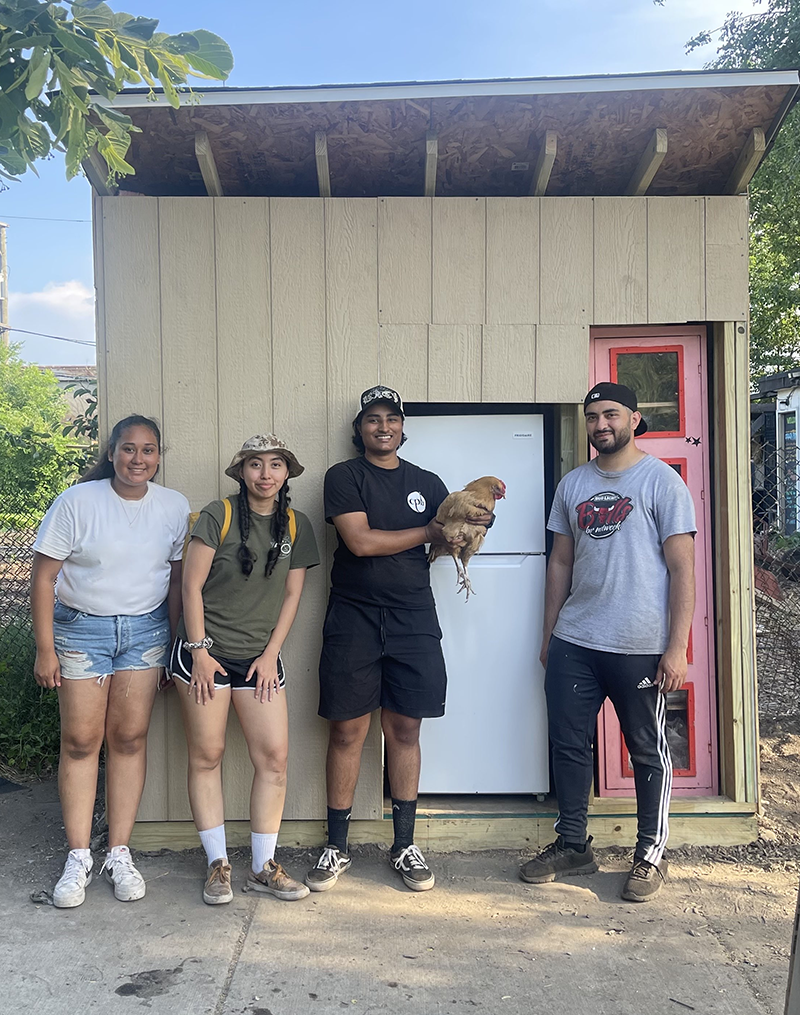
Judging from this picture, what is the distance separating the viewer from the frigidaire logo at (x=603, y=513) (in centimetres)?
336

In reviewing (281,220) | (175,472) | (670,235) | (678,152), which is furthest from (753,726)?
(281,220)

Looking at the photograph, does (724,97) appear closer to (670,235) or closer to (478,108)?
(670,235)

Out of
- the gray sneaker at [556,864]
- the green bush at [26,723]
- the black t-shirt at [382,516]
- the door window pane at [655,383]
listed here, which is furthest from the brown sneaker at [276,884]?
the door window pane at [655,383]

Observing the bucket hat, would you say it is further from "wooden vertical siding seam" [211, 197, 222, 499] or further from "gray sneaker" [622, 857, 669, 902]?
"gray sneaker" [622, 857, 669, 902]

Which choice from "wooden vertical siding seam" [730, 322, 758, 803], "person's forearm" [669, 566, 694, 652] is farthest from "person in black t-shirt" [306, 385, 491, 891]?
"wooden vertical siding seam" [730, 322, 758, 803]

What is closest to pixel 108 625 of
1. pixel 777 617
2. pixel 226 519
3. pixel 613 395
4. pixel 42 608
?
pixel 42 608

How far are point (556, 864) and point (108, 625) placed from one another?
2185 millimetres

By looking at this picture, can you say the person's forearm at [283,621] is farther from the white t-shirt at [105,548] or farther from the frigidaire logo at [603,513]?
the frigidaire logo at [603,513]

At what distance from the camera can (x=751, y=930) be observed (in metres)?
3.07

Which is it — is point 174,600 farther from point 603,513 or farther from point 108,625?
point 603,513

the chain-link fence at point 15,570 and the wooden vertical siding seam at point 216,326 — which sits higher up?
the wooden vertical siding seam at point 216,326

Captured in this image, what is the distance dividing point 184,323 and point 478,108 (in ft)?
5.43

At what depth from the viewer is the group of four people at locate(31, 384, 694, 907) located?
3283mm

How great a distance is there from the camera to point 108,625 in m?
3.30
